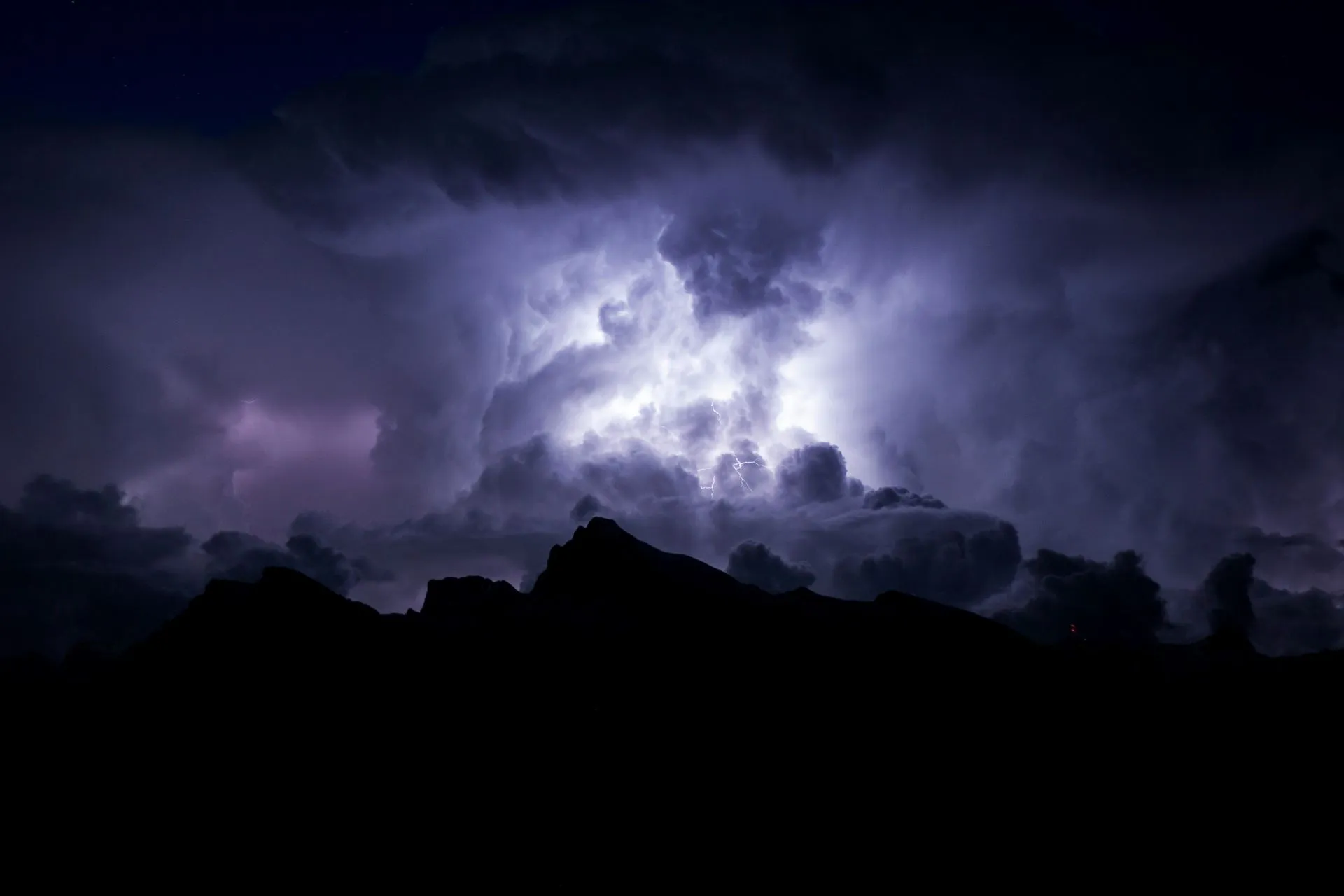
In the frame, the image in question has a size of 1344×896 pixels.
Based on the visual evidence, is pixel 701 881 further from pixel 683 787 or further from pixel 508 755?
pixel 508 755

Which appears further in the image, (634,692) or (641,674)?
(641,674)

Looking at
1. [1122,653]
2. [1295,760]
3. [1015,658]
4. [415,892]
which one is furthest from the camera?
[1122,653]

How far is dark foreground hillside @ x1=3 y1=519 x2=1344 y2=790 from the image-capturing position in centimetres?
6706

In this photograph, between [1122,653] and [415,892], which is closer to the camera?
[415,892]

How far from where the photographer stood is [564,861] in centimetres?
5909

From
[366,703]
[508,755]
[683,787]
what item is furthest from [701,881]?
[366,703]

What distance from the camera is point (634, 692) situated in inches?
2943

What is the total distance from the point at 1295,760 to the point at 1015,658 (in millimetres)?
23133

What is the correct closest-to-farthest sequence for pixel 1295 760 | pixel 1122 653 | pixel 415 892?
1. pixel 415 892
2. pixel 1295 760
3. pixel 1122 653

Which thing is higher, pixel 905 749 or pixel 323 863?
pixel 905 749

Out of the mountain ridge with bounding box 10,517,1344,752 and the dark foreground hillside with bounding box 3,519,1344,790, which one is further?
the mountain ridge with bounding box 10,517,1344,752

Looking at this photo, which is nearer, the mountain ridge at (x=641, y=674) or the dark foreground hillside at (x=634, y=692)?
the dark foreground hillside at (x=634, y=692)

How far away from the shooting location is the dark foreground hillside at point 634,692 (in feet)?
220

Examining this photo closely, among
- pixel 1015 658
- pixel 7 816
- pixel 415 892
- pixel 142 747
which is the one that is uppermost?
pixel 1015 658
